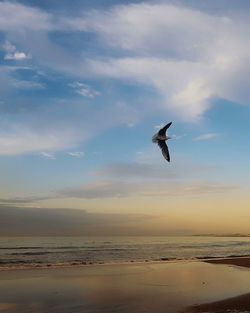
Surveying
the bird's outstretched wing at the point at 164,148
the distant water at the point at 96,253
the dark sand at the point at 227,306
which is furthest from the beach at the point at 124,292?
the distant water at the point at 96,253

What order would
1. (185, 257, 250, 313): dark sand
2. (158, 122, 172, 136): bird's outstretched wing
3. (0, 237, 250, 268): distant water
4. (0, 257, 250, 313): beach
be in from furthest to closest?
(0, 237, 250, 268): distant water
(0, 257, 250, 313): beach
(185, 257, 250, 313): dark sand
(158, 122, 172, 136): bird's outstretched wing

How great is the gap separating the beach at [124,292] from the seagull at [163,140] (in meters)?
5.45

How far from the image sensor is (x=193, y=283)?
60.6 ft

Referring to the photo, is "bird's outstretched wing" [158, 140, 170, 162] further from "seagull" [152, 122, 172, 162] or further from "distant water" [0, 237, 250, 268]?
"distant water" [0, 237, 250, 268]

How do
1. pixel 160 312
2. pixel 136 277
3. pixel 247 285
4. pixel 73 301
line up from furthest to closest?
pixel 136 277 < pixel 247 285 < pixel 73 301 < pixel 160 312

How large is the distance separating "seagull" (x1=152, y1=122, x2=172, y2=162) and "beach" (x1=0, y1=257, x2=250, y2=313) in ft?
17.9

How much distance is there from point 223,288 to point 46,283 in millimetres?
7103

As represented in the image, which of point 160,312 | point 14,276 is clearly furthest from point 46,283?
point 160,312

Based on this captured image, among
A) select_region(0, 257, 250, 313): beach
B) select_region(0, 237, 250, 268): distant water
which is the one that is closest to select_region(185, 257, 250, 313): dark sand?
select_region(0, 257, 250, 313): beach

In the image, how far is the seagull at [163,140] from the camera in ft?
31.1

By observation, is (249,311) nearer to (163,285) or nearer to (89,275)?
(163,285)

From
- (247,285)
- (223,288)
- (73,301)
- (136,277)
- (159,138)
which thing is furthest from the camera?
(136,277)

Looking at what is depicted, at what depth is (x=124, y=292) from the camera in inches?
635

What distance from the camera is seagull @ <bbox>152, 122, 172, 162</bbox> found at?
9.48 m
